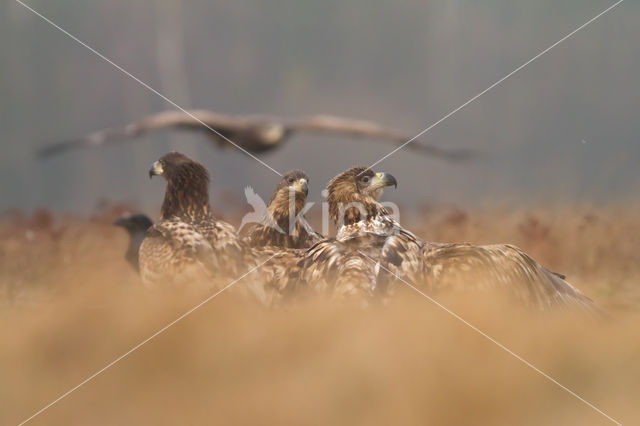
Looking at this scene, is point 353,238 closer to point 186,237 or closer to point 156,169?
point 186,237

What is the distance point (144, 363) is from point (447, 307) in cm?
25

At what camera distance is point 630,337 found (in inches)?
18.6

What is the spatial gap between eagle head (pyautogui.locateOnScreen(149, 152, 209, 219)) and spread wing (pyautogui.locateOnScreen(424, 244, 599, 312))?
1.23 metres

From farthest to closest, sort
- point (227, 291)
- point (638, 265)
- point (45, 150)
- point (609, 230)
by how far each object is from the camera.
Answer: point (45, 150), point (609, 230), point (638, 265), point (227, 291)

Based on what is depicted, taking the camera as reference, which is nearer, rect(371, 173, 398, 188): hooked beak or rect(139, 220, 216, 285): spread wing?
rect(139, 220, 216, 285): spread wing

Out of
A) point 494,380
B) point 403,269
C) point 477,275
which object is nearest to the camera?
point 494,380

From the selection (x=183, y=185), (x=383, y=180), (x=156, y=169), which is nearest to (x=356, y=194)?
(x=383, y=180)

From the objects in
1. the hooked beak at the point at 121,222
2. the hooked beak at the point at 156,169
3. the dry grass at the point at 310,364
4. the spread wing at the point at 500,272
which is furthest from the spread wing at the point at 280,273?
the dry grass at the point at 310,364

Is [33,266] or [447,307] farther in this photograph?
[33,266]

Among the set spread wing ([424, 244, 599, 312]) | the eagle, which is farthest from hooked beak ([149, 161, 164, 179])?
spread wing ([424, 244, 599, 312])

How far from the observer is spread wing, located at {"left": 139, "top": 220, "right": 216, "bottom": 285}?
228cm

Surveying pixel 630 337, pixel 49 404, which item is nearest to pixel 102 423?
pixel 49 404

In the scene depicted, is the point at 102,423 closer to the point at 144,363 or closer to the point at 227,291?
the point at 144,363

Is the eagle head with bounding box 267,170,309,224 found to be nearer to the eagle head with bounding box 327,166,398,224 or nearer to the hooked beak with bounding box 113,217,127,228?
the eagle head with bounding box 327,166,398,224
